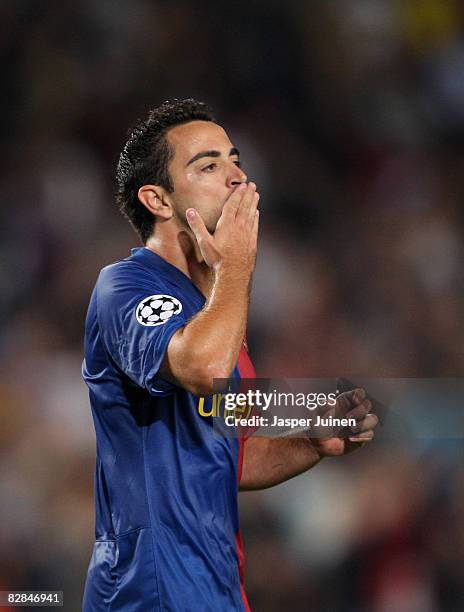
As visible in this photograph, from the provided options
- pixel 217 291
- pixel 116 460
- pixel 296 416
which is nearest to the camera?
pixel 217 291

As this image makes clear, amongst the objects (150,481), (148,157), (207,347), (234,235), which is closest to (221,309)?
(207,347)

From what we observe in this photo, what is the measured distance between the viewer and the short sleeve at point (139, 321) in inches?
62.1

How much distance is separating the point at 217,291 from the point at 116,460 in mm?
419

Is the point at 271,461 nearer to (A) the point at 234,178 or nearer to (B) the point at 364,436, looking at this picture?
(B) the point at 364,436

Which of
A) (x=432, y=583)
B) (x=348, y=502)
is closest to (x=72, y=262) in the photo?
(x=348, y=502)

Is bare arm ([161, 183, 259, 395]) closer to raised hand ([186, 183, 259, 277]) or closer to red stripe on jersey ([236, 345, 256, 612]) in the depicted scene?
raised hand ([186, 183, 259, 277])

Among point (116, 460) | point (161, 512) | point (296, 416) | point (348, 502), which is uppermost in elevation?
point (348, 502)

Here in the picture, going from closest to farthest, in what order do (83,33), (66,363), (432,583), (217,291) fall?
(217,291) → (432,583) → (66,363) → (83,33)

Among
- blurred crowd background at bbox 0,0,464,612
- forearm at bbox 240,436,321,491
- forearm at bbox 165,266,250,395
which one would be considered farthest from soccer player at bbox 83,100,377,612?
blurred crowd background at bbox 0,0,464,612

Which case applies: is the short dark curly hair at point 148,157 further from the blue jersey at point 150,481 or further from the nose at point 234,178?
the blue jersey at point 150,481

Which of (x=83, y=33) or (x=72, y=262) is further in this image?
(x=83, y=33)

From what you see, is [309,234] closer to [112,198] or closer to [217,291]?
[112,198]

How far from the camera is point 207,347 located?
1.51 m

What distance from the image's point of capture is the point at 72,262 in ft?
13.6
